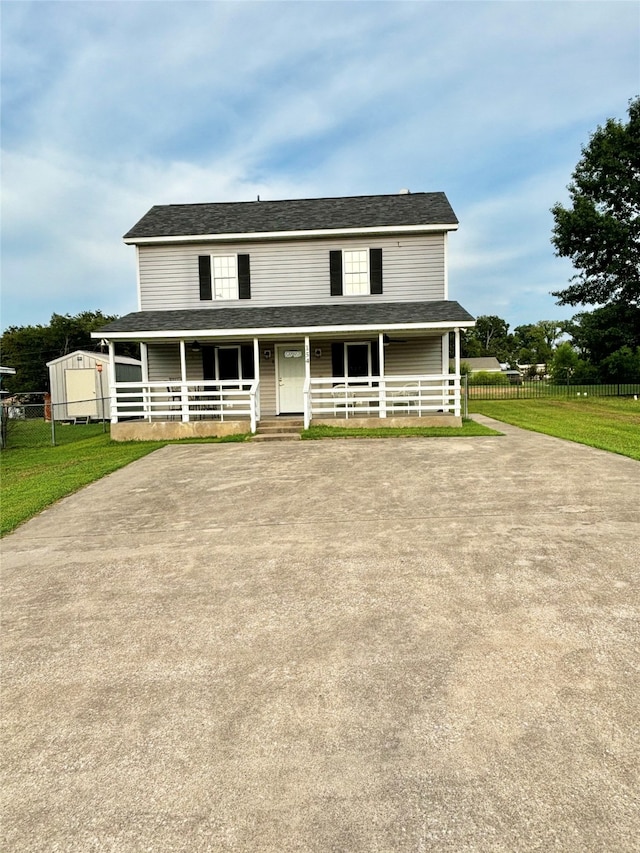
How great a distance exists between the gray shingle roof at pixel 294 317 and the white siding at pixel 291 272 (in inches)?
16.7

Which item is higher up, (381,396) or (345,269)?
(345,269)

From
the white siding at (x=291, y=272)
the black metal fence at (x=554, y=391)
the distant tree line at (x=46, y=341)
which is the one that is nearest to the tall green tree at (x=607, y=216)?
the black metal fence at (x=554, y=391)

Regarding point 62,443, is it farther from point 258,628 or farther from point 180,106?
point 258,628

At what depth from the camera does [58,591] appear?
4094 millimetres

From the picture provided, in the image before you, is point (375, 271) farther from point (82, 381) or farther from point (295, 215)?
point (82, 381)

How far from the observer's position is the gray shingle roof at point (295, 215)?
16062 millimetres

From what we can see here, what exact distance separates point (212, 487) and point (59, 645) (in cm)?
457

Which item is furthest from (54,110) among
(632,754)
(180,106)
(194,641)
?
(632,754)

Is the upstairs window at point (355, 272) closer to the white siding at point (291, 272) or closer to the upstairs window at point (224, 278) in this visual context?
the white siding at point (291, 272)

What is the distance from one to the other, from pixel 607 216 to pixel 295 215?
67.9 ft

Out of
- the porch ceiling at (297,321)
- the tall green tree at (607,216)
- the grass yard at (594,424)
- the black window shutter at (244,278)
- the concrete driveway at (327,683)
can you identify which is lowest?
the concrete driveway at (327,683)

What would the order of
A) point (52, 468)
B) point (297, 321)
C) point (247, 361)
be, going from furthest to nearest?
1. point (247, 361)
2. point (297, 321)
3. point (52, 468)

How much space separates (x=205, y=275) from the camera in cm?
1644

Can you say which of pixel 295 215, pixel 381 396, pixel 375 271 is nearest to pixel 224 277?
pixel 295 215
